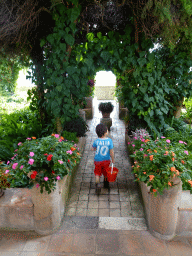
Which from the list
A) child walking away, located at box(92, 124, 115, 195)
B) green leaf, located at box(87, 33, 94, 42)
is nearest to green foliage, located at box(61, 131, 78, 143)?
child walking away, located at box(92, 124, 115, 195)

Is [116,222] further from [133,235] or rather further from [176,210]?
[176,210]

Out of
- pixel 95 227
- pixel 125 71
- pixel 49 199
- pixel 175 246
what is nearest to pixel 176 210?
pixel 175 246

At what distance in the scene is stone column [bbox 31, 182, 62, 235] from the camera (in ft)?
8.46

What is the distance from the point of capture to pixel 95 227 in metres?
2.80

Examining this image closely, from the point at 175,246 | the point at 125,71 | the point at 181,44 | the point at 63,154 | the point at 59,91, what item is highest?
the point at 181,44

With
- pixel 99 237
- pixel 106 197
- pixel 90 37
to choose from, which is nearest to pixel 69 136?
pixel 106 197

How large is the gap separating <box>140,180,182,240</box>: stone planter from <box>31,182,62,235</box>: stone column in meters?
1.17

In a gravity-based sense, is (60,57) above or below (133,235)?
above

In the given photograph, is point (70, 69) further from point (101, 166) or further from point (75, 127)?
point (101, 166)

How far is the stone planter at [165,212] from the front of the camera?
2461 mm

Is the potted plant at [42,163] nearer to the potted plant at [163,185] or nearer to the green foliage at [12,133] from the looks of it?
the potted plant at [163,185]

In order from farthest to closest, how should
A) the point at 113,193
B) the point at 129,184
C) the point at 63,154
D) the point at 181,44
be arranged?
the point at 181,44, the point at 129,184, the point at 113,193, the point at 63,154

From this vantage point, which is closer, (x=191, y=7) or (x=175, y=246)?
(x=175, y=246)

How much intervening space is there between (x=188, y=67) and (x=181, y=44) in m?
0.49
